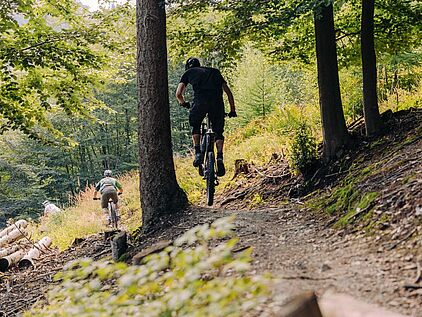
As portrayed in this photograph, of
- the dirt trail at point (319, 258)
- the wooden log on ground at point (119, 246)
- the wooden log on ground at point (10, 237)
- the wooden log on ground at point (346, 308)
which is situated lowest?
the wooden log on ground at point (10, 237)

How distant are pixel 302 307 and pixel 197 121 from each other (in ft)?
15.4

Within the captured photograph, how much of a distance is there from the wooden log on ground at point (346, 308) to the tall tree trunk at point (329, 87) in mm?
4916

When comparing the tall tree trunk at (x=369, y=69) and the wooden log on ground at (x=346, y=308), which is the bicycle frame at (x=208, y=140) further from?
the wooden log on ground at (x=346, y=308)

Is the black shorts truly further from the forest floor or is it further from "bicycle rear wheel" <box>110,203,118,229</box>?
"bicycle rear wheel" <box>110,203,118,229</box>

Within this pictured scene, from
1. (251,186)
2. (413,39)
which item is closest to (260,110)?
(251,186)

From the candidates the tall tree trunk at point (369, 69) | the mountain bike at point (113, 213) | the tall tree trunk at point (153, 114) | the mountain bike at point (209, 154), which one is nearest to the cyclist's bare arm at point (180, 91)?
the tall tree trunk at point (153, 114)

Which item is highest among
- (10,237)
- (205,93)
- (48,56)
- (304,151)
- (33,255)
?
(48,56)

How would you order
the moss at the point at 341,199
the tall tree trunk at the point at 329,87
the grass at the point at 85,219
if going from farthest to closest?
the grass at the point at 85,219
the tall tree trunk at the point at 329,87
the moss at the point at 341,199

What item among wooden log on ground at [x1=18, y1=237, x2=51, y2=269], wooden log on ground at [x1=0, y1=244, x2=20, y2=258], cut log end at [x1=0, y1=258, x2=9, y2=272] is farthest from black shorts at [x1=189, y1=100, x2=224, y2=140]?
wooden log on ground at [x1=0, y1=244, x2=20, y2=258]

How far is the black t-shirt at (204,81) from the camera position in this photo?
22.3ft

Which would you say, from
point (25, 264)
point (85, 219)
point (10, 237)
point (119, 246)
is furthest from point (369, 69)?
point (10, 237)

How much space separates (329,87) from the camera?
7441 millimetres

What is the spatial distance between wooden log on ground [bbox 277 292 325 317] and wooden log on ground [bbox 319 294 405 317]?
0.32 feet

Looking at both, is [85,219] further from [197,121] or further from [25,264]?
[197,121]
